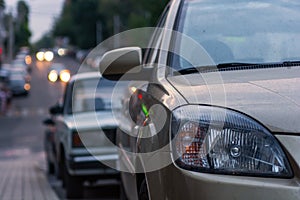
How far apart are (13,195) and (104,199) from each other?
4.39ft

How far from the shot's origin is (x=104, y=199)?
9305mm

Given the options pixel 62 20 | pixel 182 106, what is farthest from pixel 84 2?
pixel 182 106

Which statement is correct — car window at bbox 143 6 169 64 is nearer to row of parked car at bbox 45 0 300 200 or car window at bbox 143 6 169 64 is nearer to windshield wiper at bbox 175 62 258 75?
row of parked car at bbox 45 0 300 200

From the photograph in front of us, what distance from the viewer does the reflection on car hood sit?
8805 mm

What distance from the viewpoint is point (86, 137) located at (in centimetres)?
867

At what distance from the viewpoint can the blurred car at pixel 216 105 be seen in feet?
9.71

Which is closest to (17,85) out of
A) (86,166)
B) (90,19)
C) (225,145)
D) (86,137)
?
(86,166)

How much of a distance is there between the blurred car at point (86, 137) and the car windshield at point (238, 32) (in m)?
4.02

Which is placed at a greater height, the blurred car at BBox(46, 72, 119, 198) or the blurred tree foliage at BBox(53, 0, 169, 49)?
the blurred tree foliage at BBox(53, 0, 169, 49)

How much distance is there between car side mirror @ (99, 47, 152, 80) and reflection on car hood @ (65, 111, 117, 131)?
4216 millimetres

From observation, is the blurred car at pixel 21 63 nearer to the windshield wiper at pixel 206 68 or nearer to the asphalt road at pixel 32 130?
the asphalt road at pixel 32 130

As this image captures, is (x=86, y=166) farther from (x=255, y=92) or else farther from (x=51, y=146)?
(x=255, y=92)

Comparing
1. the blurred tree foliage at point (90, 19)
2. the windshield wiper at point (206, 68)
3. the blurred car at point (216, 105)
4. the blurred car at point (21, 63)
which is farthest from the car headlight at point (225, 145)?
the blurred tree foliage at point (90, 19)

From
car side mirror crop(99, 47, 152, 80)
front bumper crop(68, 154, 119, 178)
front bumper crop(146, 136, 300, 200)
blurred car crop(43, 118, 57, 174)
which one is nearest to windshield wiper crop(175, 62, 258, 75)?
car side mirror crop(99, 47, 152, 80)
